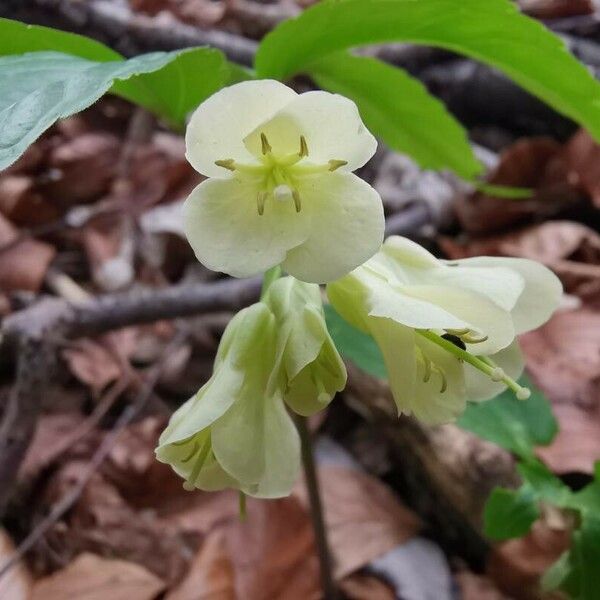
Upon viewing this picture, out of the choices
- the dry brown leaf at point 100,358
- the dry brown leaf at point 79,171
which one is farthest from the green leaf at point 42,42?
the dry brown leaf at point 79,171

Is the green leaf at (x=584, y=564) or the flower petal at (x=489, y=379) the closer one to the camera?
the flower petal at (x=489, y=379)

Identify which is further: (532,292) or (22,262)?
(22,262)

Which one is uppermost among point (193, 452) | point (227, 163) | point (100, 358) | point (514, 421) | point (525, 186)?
point (227, 163)

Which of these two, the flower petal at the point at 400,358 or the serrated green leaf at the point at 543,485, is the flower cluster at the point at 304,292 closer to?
the flower petal at the point at 400,358

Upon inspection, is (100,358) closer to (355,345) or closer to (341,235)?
(355,345)

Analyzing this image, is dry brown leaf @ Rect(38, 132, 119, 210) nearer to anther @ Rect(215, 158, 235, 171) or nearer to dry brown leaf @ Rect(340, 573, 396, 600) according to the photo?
dry brown leaf @ Rect(340, 573, 396, 600)

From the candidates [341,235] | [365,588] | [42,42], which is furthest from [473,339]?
[365,588]

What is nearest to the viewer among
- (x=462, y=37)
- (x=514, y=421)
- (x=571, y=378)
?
(x=462, y=37)

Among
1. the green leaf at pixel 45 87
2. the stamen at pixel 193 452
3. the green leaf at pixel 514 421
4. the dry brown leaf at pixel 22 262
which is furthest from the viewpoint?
the dry brown leaf at pixel 22 262
